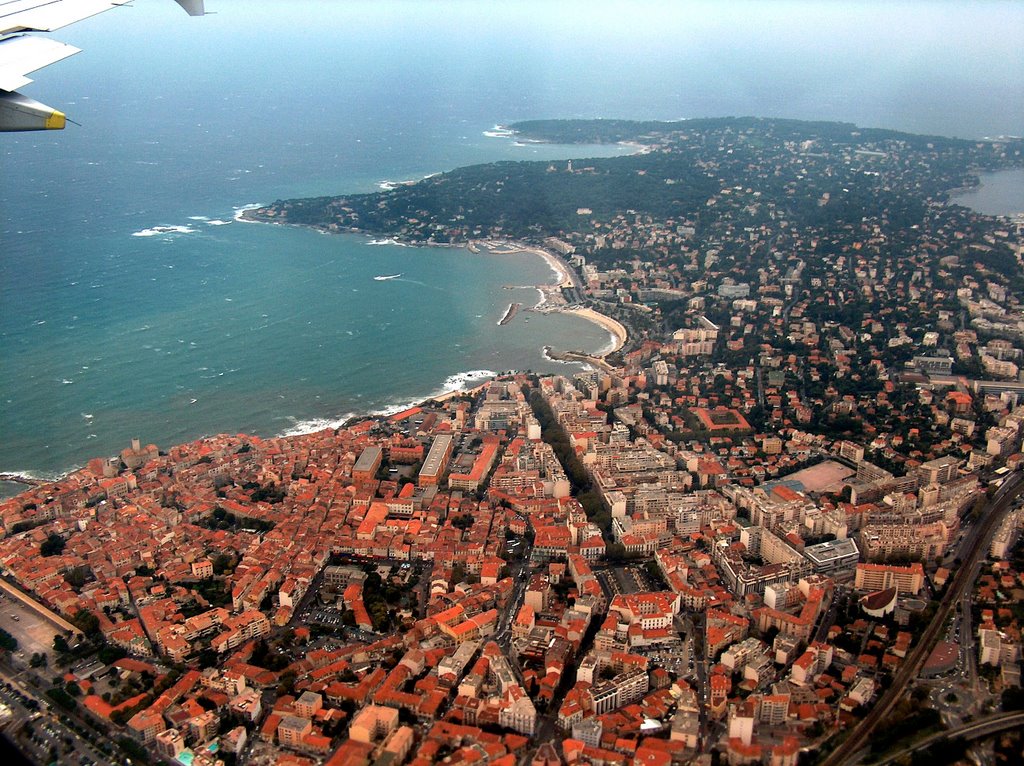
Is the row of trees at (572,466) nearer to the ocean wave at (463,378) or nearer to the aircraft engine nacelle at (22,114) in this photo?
the ocean wave at (463,378)

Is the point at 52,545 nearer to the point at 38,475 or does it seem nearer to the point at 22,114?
the point at 38,475

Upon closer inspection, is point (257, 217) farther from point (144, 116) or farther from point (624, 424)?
point (144, 116)

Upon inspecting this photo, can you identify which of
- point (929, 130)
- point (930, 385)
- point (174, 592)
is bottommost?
point (174, 592)

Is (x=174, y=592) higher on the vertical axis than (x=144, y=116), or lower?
lower

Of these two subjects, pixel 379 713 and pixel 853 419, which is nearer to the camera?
A: pixel 379 713

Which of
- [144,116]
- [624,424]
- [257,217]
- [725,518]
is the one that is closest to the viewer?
[725,518]

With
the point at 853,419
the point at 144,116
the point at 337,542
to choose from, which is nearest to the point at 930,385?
the point at 853,419
